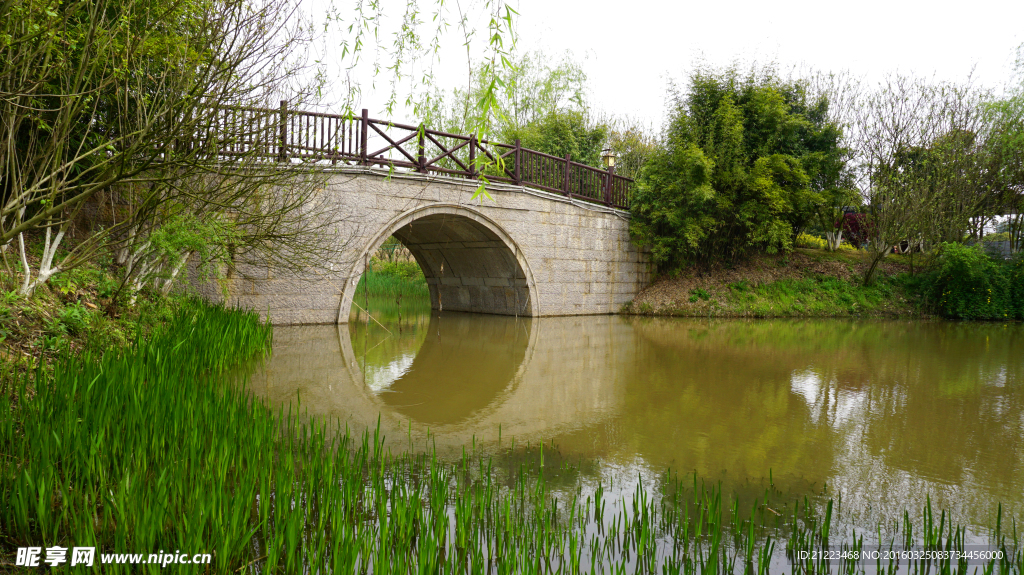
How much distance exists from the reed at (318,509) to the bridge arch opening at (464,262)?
707 centimetres

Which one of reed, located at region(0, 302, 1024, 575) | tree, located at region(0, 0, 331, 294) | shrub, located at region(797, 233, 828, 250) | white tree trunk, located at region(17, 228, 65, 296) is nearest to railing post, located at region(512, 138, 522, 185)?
tree, located at region(0, 0, 331, 294)

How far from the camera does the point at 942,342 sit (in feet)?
32.7

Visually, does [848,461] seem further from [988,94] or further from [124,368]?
[988,94]

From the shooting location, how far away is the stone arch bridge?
9.55 meters

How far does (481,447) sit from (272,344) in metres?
4.81

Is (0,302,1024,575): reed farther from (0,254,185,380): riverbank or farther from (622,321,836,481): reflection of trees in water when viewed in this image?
(0,254,185,380): riverbank

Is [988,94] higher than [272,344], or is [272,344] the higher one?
[988,94]

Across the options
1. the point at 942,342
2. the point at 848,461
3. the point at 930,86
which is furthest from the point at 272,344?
the point at 930,86

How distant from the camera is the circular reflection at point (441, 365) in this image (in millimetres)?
5082

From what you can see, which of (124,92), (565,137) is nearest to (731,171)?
(565,137)

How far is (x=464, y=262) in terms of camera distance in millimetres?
13883

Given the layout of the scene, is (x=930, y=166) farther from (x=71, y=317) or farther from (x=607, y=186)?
(x=71, y=317)

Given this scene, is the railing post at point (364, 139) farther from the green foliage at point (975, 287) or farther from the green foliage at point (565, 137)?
the green foliage at point (975, 287)

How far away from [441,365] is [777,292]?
34.1 feet
